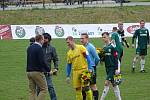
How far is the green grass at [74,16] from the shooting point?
2072 inches

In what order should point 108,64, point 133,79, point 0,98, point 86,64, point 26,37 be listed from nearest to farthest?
point 86,64
point 108,64
point 0,98
point 133,79
point 26,37

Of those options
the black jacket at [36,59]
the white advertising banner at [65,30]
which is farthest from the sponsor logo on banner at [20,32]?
the black jacket at [36,59]

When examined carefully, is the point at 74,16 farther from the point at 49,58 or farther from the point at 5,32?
the point at 49,58

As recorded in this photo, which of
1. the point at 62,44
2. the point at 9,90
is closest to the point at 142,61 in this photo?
the point at 9,90

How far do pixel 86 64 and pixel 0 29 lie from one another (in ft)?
95.0

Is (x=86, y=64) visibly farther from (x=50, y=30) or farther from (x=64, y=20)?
(x=64, y=20)

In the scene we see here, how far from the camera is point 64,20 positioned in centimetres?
5266

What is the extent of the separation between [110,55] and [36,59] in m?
2.40

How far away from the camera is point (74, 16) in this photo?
5350 centimetres

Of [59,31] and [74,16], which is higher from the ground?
[74,16]

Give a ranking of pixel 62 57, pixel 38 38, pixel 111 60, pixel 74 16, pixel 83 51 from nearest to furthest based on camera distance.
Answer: pixel 38 38
pixel 83 51
pixel 111 60
pixel 62 57
pixel 74 16

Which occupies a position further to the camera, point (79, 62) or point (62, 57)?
point (62, 57)

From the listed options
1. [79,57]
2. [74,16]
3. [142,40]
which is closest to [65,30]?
[74,16]

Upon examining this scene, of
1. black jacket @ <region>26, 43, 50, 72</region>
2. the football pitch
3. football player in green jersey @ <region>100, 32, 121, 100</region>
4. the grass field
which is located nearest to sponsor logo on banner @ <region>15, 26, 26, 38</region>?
the grass field
